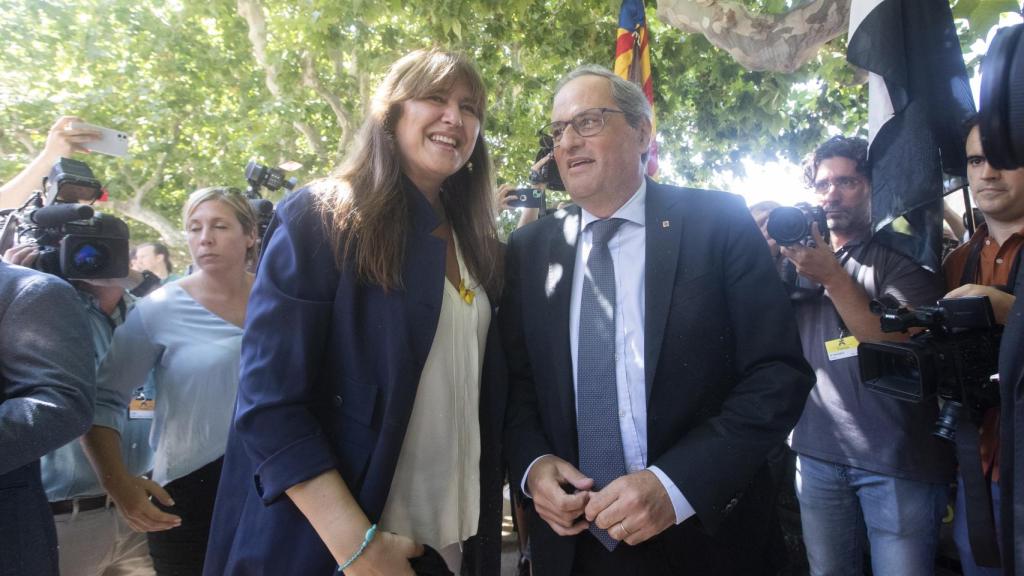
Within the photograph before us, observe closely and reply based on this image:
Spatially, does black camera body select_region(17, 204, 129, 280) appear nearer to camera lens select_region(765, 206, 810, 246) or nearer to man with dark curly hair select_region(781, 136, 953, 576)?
camera lens select_region(765, 206, 810, 246)

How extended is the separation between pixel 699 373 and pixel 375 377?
38.2 inches

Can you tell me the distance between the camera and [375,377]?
154cm

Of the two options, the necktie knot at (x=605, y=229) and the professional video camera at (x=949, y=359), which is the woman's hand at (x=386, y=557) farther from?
the professional video camera at (x=949, y=359)

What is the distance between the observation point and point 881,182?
2668mm

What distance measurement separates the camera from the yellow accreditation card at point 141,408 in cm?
258

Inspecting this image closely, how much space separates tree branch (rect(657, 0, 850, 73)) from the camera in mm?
3957

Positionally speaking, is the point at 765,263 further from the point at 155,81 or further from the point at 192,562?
the point at 155,81

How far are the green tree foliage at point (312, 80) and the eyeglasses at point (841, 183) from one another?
0.87 meters

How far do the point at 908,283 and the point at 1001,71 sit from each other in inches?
61.3

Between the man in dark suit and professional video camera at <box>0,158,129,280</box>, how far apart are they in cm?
185

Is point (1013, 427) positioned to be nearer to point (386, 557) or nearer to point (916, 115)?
point (386, 557)

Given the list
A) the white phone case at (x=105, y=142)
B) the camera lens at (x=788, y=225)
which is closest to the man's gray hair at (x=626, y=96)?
the camera lens at (x=788, y=225)

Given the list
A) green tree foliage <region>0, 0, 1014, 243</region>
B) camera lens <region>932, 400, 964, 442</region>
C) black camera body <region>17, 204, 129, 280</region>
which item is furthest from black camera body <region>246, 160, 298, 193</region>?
camera lens <region>932, 400, 964, 442</region>

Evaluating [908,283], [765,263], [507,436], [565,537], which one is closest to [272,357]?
[507,436]
